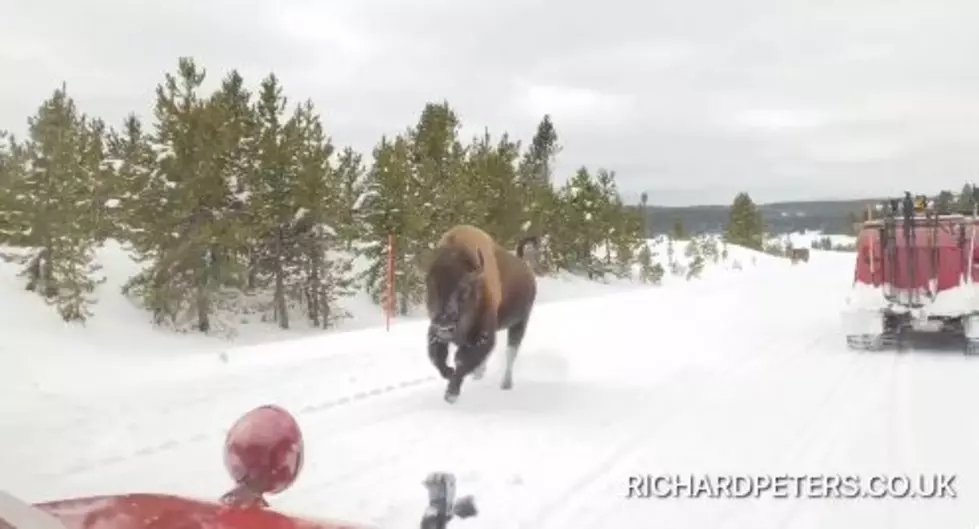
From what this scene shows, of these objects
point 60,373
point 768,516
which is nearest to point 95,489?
point 768,516

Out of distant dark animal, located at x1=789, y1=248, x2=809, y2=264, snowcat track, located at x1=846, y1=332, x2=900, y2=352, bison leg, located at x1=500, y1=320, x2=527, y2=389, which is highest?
bison leg, located at x1=500, y1=320, x2=527, y2=389

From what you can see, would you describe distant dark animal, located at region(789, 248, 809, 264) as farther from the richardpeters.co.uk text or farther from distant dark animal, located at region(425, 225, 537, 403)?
the richardpeters.co.uk text

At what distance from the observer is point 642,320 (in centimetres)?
1469

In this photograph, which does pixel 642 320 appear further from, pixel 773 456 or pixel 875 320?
pixel 773 456

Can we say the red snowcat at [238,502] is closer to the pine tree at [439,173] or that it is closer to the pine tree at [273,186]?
the pine tree at [273,186]

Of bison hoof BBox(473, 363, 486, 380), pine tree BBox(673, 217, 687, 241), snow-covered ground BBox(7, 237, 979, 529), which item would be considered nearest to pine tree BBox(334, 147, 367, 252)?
snow-covered ground BBox(7, 237, 979, 529)

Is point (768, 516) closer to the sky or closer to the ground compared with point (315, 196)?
closer to the ground

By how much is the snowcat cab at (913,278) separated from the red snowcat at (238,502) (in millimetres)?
10154

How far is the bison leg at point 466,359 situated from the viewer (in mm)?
6910

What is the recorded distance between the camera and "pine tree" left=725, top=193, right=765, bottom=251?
82188 mm

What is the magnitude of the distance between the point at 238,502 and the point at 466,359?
5030mm

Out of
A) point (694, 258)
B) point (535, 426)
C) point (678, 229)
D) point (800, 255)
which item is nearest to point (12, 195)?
point (535, 426)

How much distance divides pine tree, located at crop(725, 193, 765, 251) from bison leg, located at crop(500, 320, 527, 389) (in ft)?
249

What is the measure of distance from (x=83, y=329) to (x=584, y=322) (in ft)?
35.8
